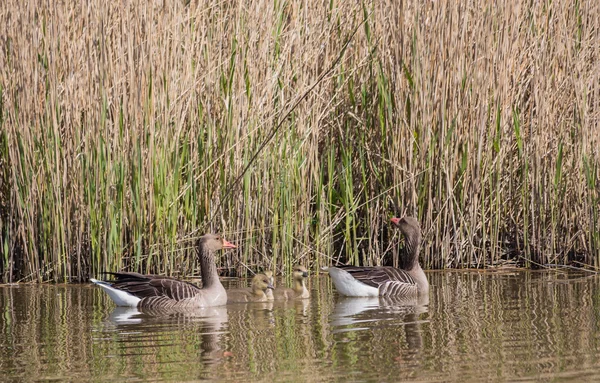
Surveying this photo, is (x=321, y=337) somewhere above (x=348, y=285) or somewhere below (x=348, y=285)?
below

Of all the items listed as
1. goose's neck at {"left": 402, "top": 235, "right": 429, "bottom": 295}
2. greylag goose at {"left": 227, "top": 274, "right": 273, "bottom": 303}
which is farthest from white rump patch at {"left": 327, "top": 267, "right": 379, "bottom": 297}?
greylag goose at {"left": 227, "top": 274, "right": 273, "bottom": 303}

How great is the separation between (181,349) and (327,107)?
5.00 meters

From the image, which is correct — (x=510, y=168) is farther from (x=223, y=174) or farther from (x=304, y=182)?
(x=223, y=174)

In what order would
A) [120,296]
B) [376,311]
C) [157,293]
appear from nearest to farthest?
[376,311]
[120,296]
[157,293]

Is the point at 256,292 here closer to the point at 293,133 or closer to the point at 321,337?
the point at 293,133

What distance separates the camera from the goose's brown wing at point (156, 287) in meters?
9.68

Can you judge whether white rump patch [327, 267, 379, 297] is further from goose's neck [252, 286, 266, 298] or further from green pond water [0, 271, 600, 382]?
goose's neck [252, 286, 266, 298]

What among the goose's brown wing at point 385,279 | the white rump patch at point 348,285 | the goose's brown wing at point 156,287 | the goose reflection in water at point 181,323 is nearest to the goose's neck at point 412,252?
the goose's brown wing at point 385,279

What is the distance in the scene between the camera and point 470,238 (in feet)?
38.3

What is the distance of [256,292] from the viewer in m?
10.2

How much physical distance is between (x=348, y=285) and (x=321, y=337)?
2.47 metres

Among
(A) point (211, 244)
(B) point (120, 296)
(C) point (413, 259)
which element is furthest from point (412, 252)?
(B) point (120, 296)

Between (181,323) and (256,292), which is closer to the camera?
(181,323)

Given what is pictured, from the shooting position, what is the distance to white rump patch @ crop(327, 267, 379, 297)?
10.3 meters
